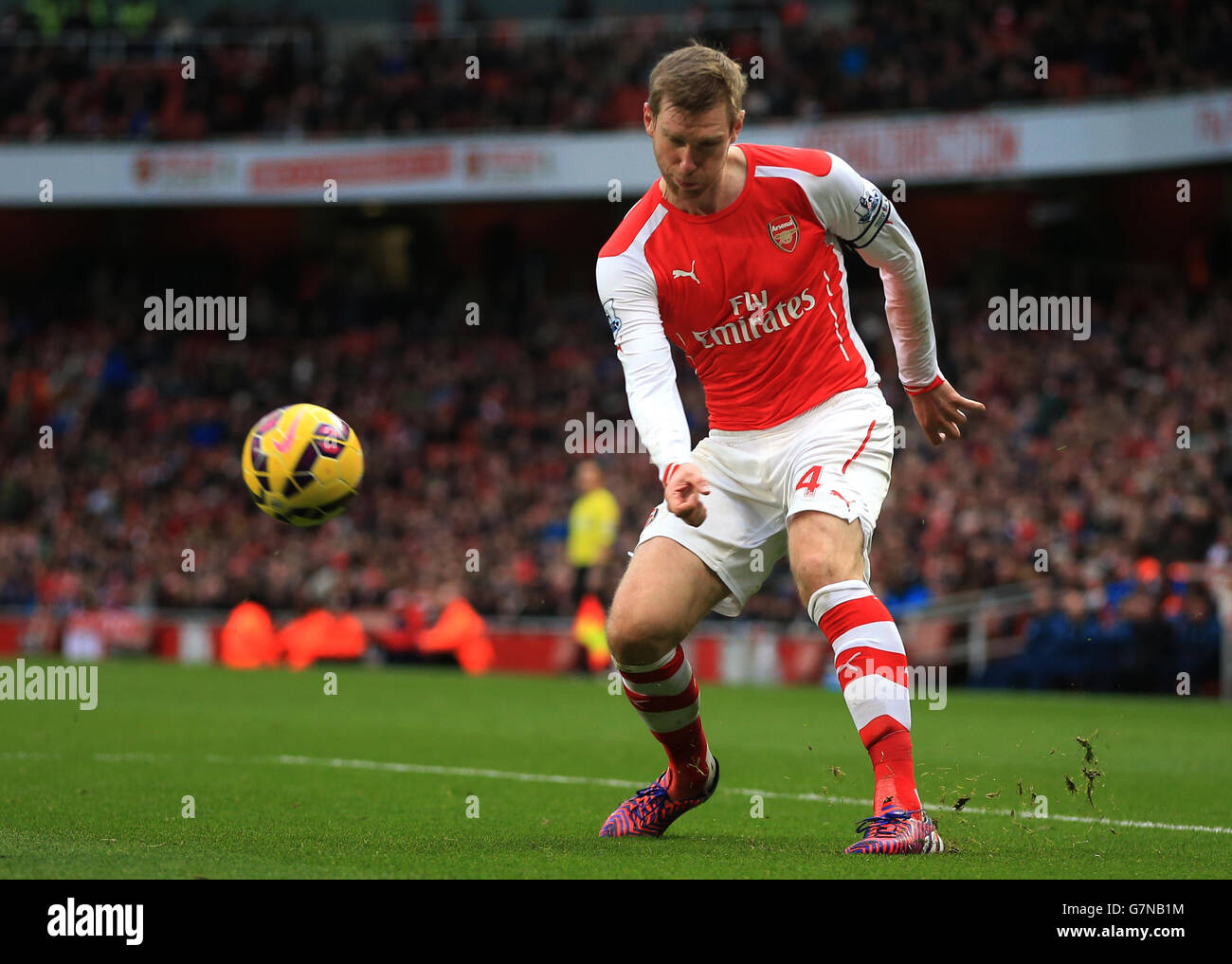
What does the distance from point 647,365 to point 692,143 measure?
71 centimetres

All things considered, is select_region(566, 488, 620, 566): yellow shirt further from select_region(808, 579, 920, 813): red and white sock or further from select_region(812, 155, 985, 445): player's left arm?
select_region(808, 579, 920, 813): red and white sock

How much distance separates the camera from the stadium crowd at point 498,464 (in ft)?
53.8

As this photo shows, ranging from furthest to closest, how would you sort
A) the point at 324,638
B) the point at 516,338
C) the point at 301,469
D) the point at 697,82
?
1. the point at 516,338
2. the point at 324,638
3. the point at 301,469
4. the point at 697,82

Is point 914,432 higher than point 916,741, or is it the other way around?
point 914,432

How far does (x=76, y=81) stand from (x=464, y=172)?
7.51m

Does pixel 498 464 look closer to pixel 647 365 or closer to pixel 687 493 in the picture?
pixel 647 365

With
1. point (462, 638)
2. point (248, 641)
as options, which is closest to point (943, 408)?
point (462, 638)

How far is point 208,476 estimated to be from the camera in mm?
25547

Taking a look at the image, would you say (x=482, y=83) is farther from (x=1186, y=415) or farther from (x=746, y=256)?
(x=746, y=256)

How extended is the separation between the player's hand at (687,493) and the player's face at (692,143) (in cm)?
89

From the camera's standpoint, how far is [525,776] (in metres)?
7.81

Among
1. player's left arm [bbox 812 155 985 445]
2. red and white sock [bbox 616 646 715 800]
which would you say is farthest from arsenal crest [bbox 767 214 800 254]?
red and white sock [bbox 616 646 715 800]

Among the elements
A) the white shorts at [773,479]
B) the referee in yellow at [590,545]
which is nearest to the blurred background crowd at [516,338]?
the referee in yellow at [590,545]
